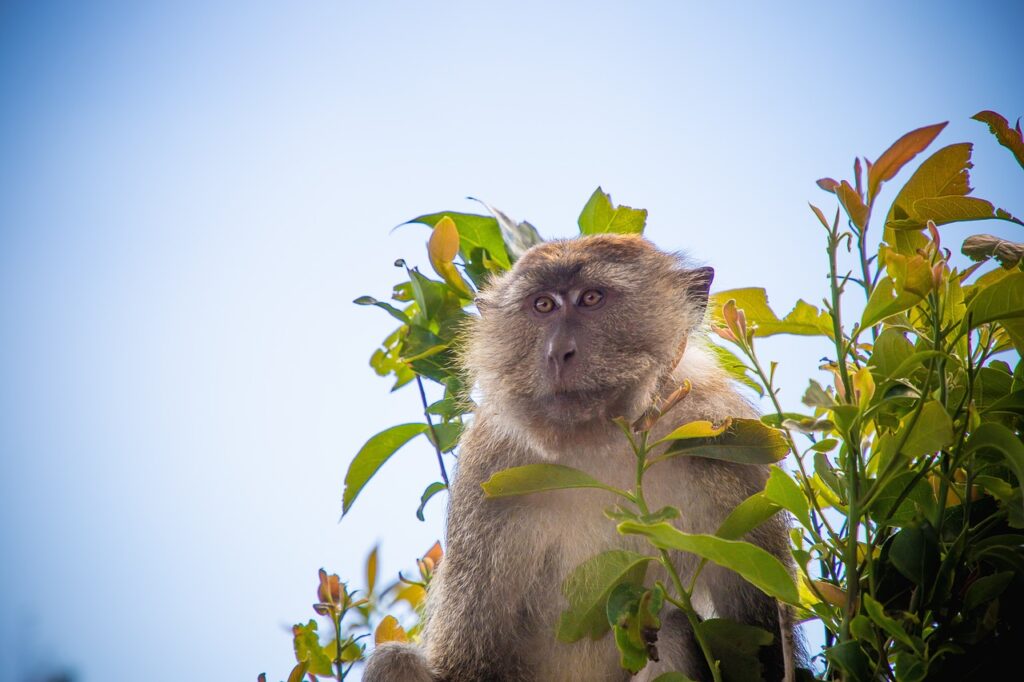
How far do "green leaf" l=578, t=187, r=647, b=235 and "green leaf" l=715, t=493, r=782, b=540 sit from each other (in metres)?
1.85

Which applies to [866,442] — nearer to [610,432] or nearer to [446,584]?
[610,432]

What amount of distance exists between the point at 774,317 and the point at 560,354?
0.76 m

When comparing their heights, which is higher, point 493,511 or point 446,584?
point 493,511

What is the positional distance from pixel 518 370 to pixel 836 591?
1.54 metres

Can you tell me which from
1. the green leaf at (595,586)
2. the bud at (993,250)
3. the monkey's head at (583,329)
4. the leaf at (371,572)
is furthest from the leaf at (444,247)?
the bud at (993,250)

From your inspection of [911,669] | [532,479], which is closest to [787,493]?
[911,669]

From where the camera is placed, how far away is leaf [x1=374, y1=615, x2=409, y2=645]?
331 centimetres

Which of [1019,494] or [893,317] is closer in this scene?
[1019,494]

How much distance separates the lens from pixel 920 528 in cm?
180

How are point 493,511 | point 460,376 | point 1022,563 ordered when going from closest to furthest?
point 1022,563
point 493,511
point 460,376

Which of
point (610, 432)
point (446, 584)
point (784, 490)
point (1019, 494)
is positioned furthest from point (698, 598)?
point (1019, 494)

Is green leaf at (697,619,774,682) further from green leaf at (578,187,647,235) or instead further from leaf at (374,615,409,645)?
green leaf at (578,187,647,235)

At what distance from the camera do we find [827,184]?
207 centimetres

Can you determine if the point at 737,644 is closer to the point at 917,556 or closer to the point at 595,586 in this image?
the point at 595,586
